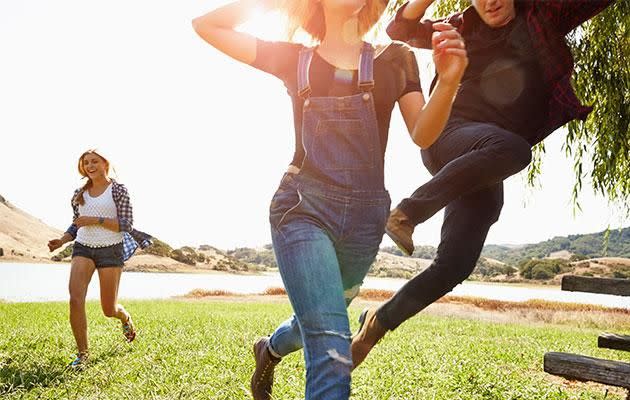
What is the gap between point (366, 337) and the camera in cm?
286

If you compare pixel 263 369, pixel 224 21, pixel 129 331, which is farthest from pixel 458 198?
pixel 129 331

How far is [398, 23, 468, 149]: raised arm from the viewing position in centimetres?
177

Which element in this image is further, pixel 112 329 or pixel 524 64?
pixel 112 329

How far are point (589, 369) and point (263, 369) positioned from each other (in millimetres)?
1787

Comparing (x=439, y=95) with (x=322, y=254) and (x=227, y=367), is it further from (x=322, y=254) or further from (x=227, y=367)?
(x=227, y=367)

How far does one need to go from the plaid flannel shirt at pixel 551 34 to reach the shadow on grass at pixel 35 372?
12.0 ft

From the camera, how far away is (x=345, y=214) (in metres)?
2.13

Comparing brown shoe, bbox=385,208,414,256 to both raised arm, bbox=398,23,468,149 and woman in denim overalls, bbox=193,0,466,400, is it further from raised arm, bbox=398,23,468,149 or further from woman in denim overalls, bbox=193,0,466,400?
raised arm, bbox=398,23,468,149

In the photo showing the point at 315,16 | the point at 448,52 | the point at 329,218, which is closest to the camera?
the point at 448,52

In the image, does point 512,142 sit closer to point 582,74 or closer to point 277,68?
point 277,68

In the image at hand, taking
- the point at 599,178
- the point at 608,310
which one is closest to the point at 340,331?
the point at 599,178

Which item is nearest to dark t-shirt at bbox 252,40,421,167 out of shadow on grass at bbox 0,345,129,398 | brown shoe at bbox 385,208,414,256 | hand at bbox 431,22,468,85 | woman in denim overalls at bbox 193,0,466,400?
woman in denim overalls at bbox 193,0,466,400

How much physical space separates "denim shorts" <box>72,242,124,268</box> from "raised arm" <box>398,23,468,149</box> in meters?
4.28

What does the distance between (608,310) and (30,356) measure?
51.8ft
